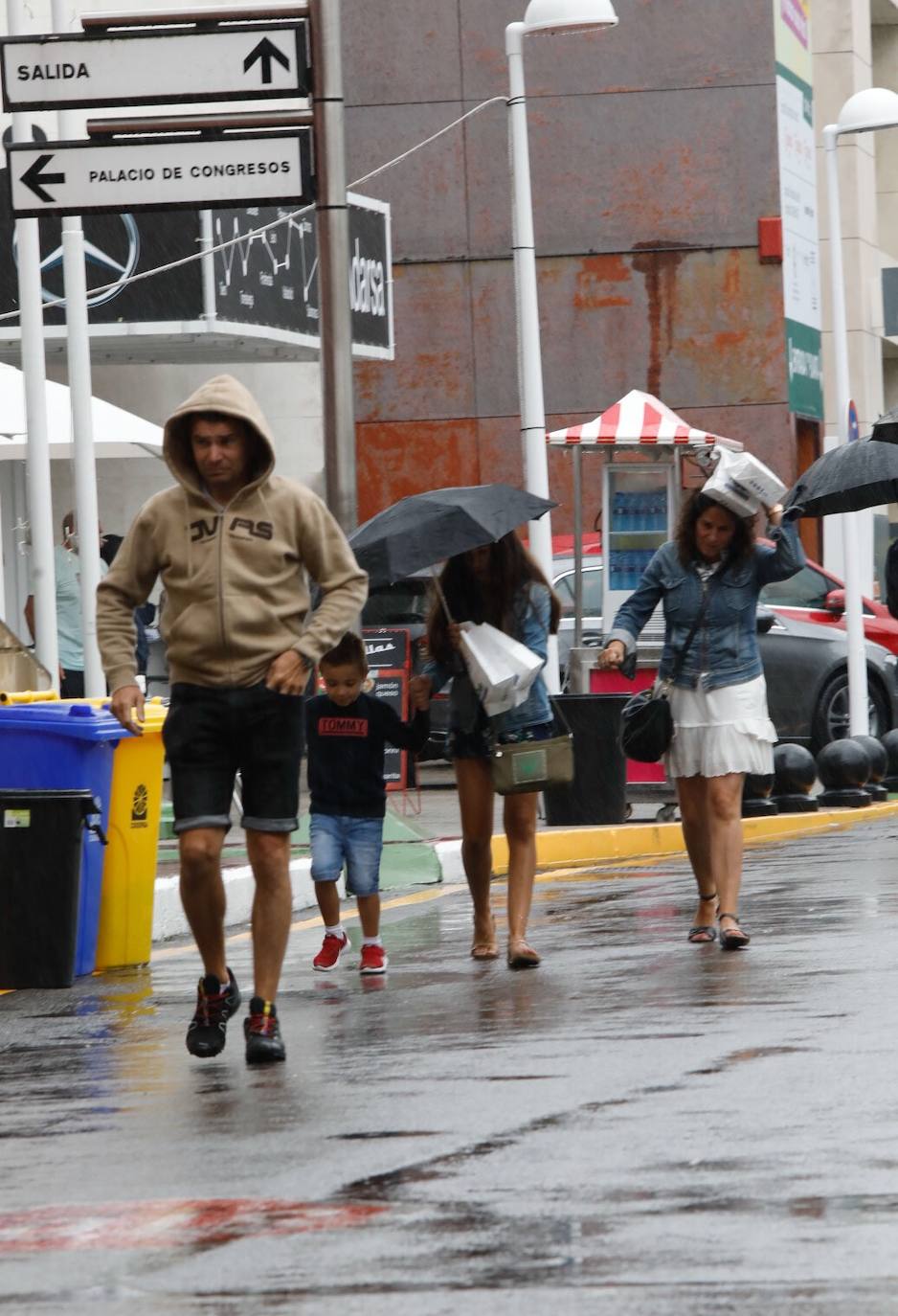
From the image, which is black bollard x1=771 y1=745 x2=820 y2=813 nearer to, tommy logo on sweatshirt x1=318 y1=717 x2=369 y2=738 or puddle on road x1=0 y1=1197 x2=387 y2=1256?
tommy logo on sweatshirt x1=318 y1=717 x2=369 y2=738

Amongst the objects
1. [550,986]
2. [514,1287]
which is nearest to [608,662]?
[550,986]

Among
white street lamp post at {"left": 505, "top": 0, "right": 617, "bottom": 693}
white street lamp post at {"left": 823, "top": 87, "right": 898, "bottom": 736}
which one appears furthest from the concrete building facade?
white street lamp post at {"left": 505, "top": 0, "right": 617, "bottom": 693}

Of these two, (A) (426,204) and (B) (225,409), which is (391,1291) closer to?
(B) (225,409)

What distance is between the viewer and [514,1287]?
15.5 feet

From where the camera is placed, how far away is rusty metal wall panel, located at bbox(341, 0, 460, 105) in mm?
31250

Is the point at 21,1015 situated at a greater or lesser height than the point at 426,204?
lesser

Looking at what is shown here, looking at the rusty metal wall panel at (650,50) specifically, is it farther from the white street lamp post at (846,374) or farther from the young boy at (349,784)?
the young boy at (349,784)

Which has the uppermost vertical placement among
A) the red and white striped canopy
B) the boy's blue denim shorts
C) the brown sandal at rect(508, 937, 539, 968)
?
the red and white striped canopy

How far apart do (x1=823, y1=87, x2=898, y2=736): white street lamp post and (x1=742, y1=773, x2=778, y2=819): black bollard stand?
3351 millimetres

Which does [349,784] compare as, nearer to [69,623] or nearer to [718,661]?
[718,661]

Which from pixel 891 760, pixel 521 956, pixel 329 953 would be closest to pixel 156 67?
pixel 329 953

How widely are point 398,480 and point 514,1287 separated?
2653 cm

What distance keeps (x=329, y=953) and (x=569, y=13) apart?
29.7ft

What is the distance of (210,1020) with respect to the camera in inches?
294
